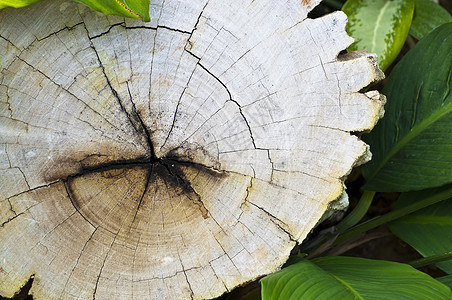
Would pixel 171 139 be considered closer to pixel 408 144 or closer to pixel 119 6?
pixel 119 6

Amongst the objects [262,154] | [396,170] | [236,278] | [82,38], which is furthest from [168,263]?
[396,170]

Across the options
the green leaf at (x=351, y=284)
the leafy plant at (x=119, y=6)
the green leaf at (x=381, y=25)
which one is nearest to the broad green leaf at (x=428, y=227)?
the green leaf at (x=351, y=284)

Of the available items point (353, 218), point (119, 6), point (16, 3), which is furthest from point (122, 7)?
point (353, 218)

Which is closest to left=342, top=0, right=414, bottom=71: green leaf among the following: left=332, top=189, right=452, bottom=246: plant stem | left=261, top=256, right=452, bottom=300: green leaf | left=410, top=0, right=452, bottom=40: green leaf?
left=410, top=0, right=452, bottom=40: green leaf

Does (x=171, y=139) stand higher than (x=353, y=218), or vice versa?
(x=171, y=139)

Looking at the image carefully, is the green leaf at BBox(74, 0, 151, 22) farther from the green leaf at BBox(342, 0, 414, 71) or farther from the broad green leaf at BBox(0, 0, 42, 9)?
the green leaf at BBox(342, 0, 414, 71)

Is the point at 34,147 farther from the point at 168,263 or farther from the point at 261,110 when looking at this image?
the point at 261,110

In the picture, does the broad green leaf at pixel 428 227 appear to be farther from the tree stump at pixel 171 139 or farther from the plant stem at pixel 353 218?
the tree stump at pixel 171 139
